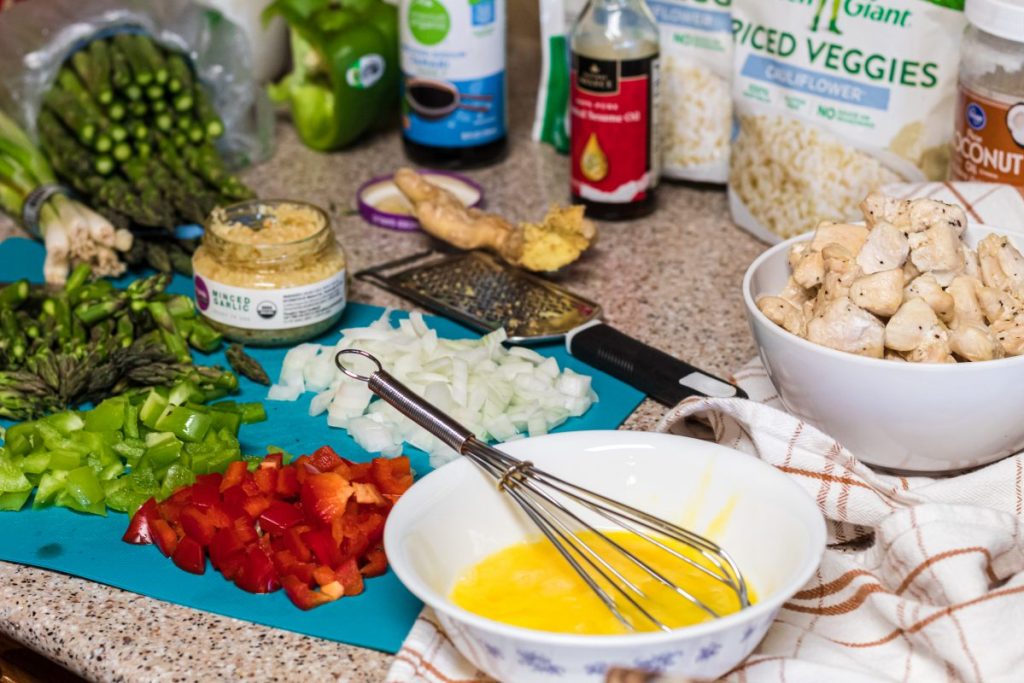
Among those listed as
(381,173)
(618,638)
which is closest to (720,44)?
(381,173)

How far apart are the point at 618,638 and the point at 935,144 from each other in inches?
36.0

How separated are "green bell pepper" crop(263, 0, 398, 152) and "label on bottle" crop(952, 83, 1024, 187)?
3.21 feet

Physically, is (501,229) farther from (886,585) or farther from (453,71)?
(886,585)

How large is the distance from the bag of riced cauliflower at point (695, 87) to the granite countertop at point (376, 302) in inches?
2.7

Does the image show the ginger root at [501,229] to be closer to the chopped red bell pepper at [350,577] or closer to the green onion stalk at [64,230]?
the green onion stalk at [64,230]

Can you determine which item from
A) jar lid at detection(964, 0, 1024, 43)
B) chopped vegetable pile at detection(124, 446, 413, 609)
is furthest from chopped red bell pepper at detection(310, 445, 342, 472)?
jar lid at detection(964, 0, 1024, 43)

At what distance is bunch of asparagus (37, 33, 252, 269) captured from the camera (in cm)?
179

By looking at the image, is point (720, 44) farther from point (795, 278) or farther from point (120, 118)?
point (120, 118)

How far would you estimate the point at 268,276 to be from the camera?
1.44m

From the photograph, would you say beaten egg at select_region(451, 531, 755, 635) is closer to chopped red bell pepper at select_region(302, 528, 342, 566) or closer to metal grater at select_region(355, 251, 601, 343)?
chopped red bell pepper at select_region(302, 528, 342, 566)

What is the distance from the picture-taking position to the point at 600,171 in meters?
1.71

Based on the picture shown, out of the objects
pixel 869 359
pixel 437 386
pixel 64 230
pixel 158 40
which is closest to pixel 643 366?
pixel 437 386

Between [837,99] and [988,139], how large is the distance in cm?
25

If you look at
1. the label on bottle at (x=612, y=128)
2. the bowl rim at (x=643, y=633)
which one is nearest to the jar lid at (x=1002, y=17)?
the label on bottle at (x=612, y=128)
